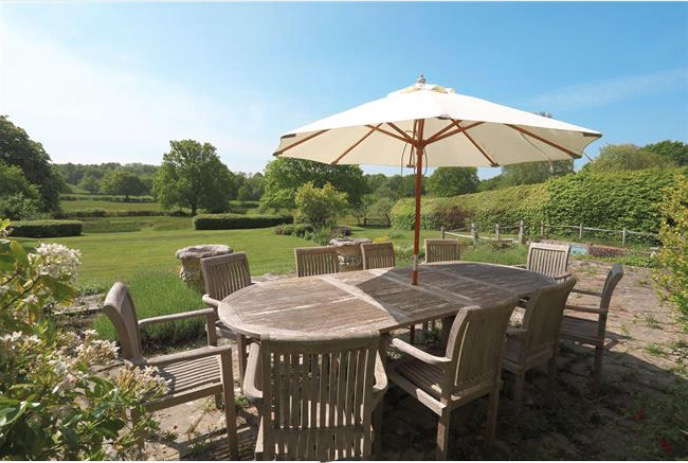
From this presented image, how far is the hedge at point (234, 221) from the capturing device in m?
28.9

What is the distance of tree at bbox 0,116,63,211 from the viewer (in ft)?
85.9

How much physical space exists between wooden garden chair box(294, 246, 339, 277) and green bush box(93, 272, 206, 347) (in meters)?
1.56

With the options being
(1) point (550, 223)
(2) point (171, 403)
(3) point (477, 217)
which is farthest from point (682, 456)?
(3) point (477, 217)

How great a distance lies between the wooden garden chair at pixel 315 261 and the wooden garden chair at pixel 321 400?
8.20ft

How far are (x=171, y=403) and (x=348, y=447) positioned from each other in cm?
124

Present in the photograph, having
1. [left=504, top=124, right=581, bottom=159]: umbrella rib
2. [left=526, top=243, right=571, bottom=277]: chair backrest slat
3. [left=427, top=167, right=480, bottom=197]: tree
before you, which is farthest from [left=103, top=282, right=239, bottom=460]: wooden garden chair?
[left=427, top=167, right=480, bottom=197]: tree

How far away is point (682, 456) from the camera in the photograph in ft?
8.02

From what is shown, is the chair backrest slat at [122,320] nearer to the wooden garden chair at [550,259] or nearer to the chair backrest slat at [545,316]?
the chair backrest slat at [545,316]

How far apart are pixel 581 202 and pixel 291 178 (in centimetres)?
2676

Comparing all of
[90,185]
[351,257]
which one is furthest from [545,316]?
[90,185]

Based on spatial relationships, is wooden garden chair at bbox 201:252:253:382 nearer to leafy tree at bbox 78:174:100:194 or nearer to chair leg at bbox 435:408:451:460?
chair leg at bbox 435:408:451:460

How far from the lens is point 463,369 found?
91.7 inches

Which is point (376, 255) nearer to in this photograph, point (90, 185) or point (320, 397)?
point (320, 397)

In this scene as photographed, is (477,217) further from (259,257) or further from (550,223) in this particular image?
(259,257)
